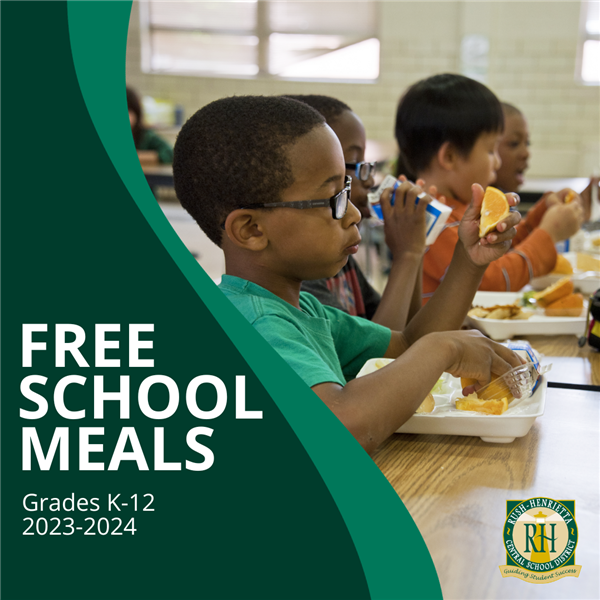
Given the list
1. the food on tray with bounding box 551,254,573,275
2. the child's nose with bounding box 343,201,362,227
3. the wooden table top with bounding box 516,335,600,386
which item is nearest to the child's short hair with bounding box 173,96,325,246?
the child's nose with bounding box 343,201,362,227

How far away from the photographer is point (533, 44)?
21.6 feet

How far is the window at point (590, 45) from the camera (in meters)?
6.51

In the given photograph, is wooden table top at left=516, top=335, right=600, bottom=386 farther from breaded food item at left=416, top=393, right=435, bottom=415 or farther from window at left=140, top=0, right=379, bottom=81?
window at left=140, top=0, right=379, bottom=81

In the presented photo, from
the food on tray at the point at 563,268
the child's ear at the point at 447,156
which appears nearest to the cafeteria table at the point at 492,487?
the food on tray at the point at 563,268

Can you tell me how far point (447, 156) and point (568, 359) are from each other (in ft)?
2.87

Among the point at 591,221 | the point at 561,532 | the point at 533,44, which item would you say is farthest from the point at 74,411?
the point at 533,44

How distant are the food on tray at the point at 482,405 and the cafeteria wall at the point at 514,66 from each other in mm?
6123

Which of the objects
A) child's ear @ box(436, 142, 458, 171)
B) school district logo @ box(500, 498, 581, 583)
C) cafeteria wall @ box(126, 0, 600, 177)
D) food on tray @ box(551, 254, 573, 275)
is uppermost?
cafeteria wall @ box(126, 0, 600, 177)

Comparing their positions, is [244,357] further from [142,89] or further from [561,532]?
[142,89]

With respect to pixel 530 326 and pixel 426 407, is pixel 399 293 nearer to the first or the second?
pixel 530 326

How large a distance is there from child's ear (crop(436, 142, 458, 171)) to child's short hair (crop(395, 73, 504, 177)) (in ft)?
0.04

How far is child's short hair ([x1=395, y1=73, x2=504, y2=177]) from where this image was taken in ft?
6.43

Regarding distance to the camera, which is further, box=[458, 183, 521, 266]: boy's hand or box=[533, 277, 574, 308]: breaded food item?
box=[533, 277, 574, 308]: breaded food item

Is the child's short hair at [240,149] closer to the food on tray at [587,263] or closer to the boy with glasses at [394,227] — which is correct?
the boy with glasses at [394,227]
